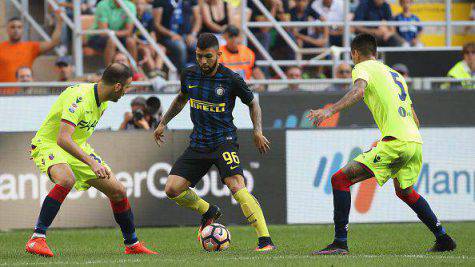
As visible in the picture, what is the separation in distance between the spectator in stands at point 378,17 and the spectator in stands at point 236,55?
9.38 ft

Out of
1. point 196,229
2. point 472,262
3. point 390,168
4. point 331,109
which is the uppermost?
point 331,109

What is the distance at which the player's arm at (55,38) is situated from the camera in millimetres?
17281

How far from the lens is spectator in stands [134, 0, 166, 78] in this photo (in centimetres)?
1755

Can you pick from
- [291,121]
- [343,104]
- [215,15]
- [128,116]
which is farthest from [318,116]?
[215,15]

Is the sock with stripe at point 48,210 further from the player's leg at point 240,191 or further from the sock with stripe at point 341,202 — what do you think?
the sock with stripe at point 341,202

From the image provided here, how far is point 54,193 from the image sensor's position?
1028 centimetres

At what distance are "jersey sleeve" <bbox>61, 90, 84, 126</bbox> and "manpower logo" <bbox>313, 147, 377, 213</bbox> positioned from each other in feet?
17.1

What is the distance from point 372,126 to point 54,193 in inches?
232

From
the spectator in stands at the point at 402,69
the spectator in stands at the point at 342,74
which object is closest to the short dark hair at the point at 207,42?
the spectator in stands at the point at 342,74

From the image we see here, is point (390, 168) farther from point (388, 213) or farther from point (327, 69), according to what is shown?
point (327, 69)

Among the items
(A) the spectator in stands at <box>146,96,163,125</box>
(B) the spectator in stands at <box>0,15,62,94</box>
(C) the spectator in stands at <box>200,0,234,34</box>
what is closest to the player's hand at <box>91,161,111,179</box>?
(A) the spectator in stands at <box>146,96,163,125</box>

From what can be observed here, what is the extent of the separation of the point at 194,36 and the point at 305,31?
2.33 m

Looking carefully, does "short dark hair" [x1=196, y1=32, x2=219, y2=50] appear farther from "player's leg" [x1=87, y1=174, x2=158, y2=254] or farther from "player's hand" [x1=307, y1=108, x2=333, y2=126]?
"player's hand" [x1=307, y1=108, x2=333, y2=126]

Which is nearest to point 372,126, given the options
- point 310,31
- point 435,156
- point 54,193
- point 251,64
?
point 435,156
